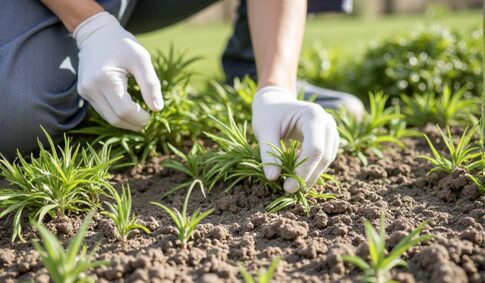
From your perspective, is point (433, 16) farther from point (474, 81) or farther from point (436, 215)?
point (436, 215)

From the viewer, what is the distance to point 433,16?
12.8 ft

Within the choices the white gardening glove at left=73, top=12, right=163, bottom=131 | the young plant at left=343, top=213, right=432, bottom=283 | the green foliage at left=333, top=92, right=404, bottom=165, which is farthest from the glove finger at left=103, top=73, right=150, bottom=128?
the young plant at left=343, top=213, right=432, bottom=283

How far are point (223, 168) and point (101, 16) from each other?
75 cm

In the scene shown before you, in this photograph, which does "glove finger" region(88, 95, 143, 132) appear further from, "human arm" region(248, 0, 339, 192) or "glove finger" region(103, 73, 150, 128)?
"human arm" region(248, 0, 339, 192)

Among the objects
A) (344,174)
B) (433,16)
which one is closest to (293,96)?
(344,174)

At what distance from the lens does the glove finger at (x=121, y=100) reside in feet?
6.91

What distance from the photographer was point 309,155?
1.94m

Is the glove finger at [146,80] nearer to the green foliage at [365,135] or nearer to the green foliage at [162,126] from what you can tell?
the green foliage at [162,126]

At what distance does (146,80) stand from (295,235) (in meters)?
0.81

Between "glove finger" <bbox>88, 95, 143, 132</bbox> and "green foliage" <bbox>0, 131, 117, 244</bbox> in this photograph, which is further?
"glove finger" <bbox>88, 95, 143, 132</bbox>

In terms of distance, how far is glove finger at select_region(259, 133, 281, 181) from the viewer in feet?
6.42

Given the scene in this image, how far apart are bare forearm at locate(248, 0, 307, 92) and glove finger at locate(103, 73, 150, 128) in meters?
0.49

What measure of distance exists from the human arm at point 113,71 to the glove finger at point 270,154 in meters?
0.41

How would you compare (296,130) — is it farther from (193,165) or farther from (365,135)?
(365,135)
